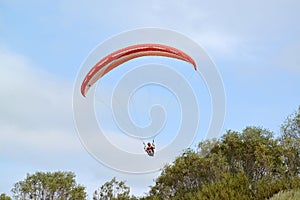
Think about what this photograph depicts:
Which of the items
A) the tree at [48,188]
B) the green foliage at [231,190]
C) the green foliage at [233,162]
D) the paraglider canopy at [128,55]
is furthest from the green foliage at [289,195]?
the tree at [48,188]

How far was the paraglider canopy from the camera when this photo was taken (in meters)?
16.2

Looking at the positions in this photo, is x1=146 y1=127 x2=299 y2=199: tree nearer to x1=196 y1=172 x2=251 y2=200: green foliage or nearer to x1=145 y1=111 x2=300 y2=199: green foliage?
x1=145 y1=111 x2=300 y2=199: green foliage

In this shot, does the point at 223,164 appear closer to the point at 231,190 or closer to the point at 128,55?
the point at 231,190

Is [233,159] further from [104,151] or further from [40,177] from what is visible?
[40,177]

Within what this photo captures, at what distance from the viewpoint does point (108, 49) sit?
17.5m

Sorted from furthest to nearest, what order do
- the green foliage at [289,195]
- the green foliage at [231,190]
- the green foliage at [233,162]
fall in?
1. the green foliage at [233,162]
2. the green foliage at [231,190]
3. the green foliage at [289,195]

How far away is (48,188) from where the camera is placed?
26188 mm

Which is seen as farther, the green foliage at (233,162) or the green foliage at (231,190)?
the green foliage at (233,162)

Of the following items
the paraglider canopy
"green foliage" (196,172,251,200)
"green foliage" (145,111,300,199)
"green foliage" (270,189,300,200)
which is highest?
the paraglider canopy

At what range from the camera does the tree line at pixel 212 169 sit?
2227 centimetres

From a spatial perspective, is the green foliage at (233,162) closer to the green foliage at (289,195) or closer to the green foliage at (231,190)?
the green foliage at (231,190)

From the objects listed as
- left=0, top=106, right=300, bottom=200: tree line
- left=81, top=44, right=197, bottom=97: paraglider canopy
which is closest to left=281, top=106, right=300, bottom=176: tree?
left=0, top=106, right=300, bottom=200: tree line

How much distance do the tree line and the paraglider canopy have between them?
7817mm

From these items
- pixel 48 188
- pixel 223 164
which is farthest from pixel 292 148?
pixel 48 188
